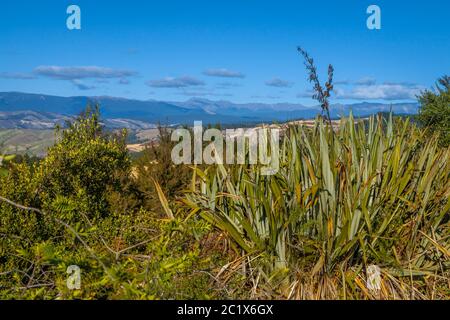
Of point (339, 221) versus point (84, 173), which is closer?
point (339, 221)

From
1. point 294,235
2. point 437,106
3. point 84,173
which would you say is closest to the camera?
point 294,235

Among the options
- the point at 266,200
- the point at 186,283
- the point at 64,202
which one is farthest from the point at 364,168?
the point at 64,202

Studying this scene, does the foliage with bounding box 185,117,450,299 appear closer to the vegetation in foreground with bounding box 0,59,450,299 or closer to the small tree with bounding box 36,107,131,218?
the vegetation in foreground with bounding box 0,59,450,299

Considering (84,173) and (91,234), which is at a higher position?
(84,173)

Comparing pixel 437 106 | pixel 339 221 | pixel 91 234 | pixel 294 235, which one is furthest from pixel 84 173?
pixel 437 106

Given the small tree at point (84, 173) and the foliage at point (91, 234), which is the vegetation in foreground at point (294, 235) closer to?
the foliage at point (91, 234)

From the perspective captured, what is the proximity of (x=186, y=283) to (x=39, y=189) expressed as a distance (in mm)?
3497

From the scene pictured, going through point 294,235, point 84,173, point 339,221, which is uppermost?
point 84,173

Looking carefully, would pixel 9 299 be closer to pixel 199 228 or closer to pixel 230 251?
pixel 199 228

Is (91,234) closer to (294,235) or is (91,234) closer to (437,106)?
(294,235)

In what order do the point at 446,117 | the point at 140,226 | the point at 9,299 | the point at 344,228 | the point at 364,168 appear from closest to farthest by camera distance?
the point at 9,299, the point at 344,228, the point at 364,168, the point at 140,226, the point at 446,117

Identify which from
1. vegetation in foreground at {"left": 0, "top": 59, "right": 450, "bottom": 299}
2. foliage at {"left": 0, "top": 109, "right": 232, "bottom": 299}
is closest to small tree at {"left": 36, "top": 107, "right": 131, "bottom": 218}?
foliage at {"left": 0, "top": 109, "right": 232, "bottom": 299}

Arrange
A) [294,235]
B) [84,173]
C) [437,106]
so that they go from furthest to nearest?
[437,106] → [84,173] → [294,235]

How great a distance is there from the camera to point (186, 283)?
4223mm
